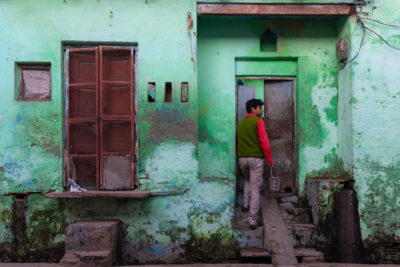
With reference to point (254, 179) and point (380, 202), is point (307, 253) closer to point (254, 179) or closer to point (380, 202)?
point (254, 179)

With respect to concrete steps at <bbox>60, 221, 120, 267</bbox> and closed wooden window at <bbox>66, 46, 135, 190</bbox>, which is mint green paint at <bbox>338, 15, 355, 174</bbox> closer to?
closed wooden window at <bbox>66, 46, 135, 190</bbox>

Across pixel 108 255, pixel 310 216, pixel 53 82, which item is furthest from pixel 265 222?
pixel 53 82

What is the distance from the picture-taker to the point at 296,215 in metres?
4.75

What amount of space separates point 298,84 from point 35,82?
3.81m

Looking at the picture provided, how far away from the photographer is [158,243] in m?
4.35

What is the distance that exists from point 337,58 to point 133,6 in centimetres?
306

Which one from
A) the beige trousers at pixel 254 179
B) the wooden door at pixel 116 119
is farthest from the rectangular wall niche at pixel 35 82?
the beige trousers at pixel 254 179

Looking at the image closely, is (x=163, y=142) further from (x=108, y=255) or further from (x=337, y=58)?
(x=337, y=58)

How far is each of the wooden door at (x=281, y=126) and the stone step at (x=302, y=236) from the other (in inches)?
32.0

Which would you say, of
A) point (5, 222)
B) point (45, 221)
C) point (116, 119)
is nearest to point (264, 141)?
point (116, 119)

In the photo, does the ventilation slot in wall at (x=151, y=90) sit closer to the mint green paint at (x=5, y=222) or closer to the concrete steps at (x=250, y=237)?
the concrete steps at (x=250, y=237)

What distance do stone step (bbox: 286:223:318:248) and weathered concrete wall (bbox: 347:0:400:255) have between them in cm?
67

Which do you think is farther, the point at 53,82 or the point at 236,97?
the point at 236,97

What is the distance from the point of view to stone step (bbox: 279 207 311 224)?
471 centimetres
